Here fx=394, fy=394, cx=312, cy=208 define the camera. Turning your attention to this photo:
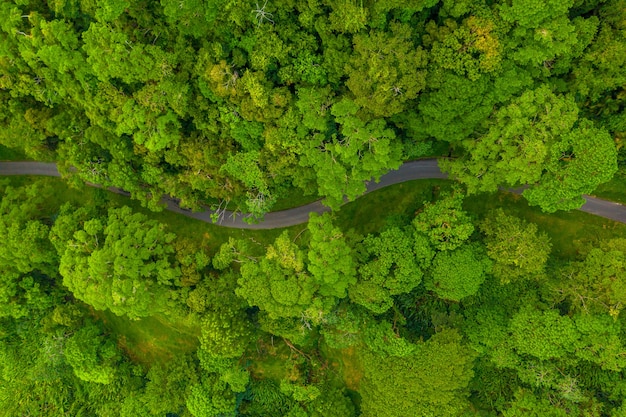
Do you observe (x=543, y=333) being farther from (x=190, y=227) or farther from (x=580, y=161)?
(x=190, y=227)

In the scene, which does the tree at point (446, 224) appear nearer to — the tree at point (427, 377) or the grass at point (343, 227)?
the grass at point (343, 227)

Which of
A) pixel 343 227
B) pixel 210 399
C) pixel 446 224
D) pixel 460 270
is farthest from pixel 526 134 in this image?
pixel 210 399

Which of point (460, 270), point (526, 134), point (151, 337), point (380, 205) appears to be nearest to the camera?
point (526, 134)

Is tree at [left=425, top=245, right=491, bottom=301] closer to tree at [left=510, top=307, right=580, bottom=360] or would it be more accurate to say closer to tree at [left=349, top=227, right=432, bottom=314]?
tree at [left=349, top=227, right=432, bottom=314]

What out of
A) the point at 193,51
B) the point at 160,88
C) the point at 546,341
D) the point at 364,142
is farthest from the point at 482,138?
the point at 160,88

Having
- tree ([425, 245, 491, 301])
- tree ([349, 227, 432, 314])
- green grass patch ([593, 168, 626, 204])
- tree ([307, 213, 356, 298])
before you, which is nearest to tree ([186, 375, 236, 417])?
tree ([307, 213, 356, 298])
